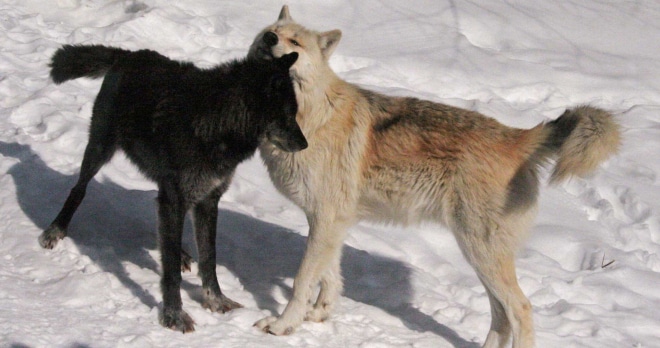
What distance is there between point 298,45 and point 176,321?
1.80 meters

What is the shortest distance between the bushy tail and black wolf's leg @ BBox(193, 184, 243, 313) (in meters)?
2.04

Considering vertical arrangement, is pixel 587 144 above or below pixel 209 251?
above

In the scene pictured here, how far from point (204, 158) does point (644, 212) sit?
175 inches

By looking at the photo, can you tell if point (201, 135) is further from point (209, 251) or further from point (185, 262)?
point (185, 262)

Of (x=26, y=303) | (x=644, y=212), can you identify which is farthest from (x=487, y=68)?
(x=26, y=303)

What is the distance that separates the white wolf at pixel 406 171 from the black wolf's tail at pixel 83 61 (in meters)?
1.21

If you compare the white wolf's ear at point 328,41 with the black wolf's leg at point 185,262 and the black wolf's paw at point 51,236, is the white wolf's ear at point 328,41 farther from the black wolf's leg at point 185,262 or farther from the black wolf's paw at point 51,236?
the black wolf's paw at point 51,236

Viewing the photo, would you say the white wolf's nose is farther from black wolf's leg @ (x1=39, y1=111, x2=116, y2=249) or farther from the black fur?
black wolf's leg @ (x1=39, y1=111, x2=116, y2=249)

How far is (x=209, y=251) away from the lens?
4.63 metres

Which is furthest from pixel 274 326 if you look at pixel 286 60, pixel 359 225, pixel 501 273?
pixel 359 225

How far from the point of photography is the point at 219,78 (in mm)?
4477

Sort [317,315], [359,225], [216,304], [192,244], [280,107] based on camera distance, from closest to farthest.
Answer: [280,107], [216,304], [317,315], [192,244], [359,225]

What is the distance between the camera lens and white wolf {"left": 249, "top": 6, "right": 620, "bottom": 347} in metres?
4.39

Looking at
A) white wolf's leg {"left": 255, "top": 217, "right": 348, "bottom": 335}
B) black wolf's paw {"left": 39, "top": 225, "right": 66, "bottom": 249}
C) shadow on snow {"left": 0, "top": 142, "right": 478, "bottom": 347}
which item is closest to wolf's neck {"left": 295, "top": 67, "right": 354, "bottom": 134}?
white wolf's leg {"left": 255, "top": 217, "right": 348, "bottom": 335}
